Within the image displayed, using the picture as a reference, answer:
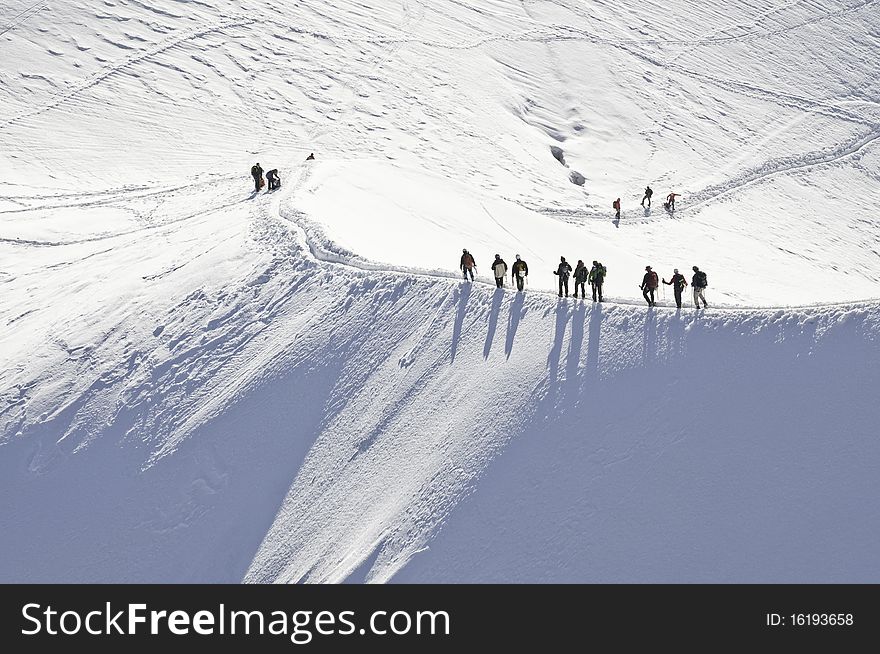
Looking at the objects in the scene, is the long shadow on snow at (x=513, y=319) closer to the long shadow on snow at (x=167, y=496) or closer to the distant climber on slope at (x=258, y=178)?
the long shadow on snow at (x=167, y=496)

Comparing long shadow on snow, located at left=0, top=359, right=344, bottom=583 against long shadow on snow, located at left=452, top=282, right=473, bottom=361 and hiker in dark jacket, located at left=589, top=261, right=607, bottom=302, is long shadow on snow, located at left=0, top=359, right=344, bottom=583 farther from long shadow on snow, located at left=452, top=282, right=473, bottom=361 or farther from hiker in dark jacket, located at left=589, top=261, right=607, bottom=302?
hiker in dark jacket, located at left=589, top=261, right=607, bottom=302

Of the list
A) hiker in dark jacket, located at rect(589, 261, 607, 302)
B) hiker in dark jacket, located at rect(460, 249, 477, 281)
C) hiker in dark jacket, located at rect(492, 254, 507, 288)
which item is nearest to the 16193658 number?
hiker in dark jacket, located at rect(589, 261, 607, 302)

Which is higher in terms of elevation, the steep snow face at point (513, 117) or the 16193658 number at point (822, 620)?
the 16193658 number at point (822, 620)

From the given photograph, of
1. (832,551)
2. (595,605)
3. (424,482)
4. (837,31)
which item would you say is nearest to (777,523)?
(832,551)

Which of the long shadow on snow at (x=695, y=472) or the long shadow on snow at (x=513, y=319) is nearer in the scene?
the long shadow on snow at (x=695, y=472)

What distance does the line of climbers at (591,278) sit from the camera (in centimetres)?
2359

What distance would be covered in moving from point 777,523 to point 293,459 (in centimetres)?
1126

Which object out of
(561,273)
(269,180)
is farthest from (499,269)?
(269,180)

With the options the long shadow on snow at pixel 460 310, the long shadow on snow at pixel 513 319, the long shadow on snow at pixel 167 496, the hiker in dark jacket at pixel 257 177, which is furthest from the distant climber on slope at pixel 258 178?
the long shadow on snow at pixel 513 319

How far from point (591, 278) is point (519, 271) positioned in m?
1.86

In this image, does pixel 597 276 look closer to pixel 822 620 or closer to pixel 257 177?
pixel 822 620

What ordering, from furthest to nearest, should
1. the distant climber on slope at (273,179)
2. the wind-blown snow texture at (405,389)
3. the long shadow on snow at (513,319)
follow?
1. the distant climber on slope at (273,179)
2. the long shadow on snow at (513,319)
3. the wind-blown snow texture at (405,389)

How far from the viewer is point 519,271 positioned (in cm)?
2488

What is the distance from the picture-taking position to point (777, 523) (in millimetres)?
21500
